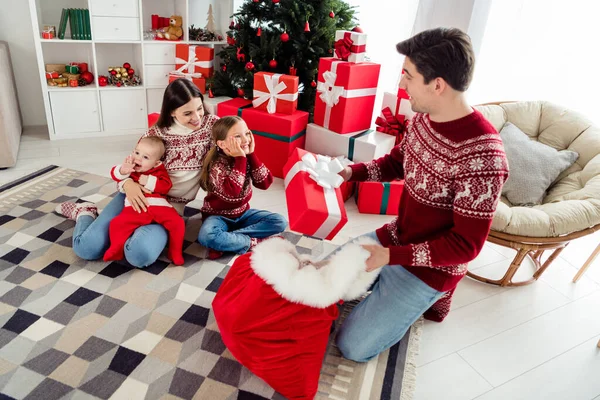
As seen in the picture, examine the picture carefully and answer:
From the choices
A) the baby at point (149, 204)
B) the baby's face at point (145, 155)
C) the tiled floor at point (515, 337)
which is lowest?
the tiled floor at point (515, 337)

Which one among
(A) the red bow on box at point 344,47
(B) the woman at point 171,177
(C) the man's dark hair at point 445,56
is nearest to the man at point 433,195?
(C) the man's dark hair at point 445,56

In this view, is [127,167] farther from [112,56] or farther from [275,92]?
[112,56]

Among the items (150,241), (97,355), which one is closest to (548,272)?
(150,241)

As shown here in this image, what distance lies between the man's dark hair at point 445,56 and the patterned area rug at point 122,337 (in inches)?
38.5

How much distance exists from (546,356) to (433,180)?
0.92 m

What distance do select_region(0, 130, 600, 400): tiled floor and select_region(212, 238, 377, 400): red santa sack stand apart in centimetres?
42

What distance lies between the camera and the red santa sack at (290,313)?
127 cm

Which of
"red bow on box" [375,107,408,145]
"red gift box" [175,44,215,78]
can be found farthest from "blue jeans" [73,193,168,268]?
"red gift box" [175,44,215,78]

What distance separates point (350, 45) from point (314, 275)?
1.59 metres

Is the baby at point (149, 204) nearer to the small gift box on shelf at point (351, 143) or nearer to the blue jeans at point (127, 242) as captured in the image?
the blue jeans at point (127, 242)

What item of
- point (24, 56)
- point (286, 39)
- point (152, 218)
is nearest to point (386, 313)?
point (152, 218)

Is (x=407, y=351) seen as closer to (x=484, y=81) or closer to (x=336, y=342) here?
(x=336, y=342)

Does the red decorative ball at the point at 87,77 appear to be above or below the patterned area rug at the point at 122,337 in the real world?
above

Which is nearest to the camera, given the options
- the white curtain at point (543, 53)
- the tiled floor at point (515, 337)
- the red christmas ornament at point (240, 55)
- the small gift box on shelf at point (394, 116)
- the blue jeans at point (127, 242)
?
the tiled floor at point (515, 337)
